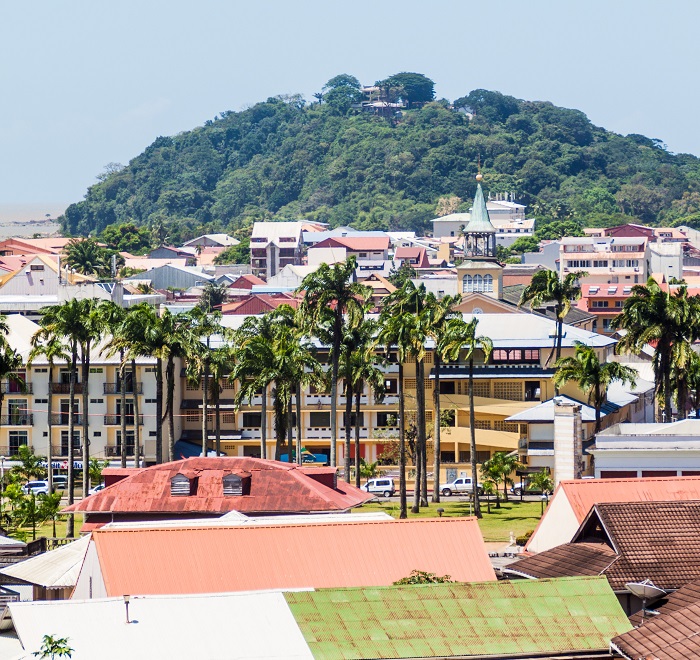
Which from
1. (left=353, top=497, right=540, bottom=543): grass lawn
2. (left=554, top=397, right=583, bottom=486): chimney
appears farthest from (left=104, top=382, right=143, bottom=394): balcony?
(left=554, top=397, right=583, bottom=486): chimney

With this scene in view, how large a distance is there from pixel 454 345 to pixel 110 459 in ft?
87.7

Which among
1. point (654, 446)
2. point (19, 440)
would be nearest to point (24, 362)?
point (19, 440)

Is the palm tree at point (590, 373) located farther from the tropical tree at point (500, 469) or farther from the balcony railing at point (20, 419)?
the balcony railing at point (20, 419)

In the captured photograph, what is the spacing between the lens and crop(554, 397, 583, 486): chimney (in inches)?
3184

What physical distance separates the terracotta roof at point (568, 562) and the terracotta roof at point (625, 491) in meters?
4.86

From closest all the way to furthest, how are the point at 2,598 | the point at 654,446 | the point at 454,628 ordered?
the point at 454,628 → the point at 2,598 → the point at 654,446

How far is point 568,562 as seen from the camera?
175ft

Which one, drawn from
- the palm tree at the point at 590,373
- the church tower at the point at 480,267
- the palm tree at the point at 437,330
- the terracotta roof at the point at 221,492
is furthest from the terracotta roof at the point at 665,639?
the church tower at the point at 480,267

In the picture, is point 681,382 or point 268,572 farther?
point 681,382

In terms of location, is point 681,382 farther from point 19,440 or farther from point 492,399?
point 19,440

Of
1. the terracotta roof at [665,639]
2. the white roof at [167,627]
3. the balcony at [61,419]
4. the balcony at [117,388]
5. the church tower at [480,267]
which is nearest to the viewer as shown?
the terracotta roof at [665,639]

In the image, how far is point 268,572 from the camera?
2119 inches

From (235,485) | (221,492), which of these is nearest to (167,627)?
(221,492)

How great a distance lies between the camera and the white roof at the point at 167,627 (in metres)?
42.9
